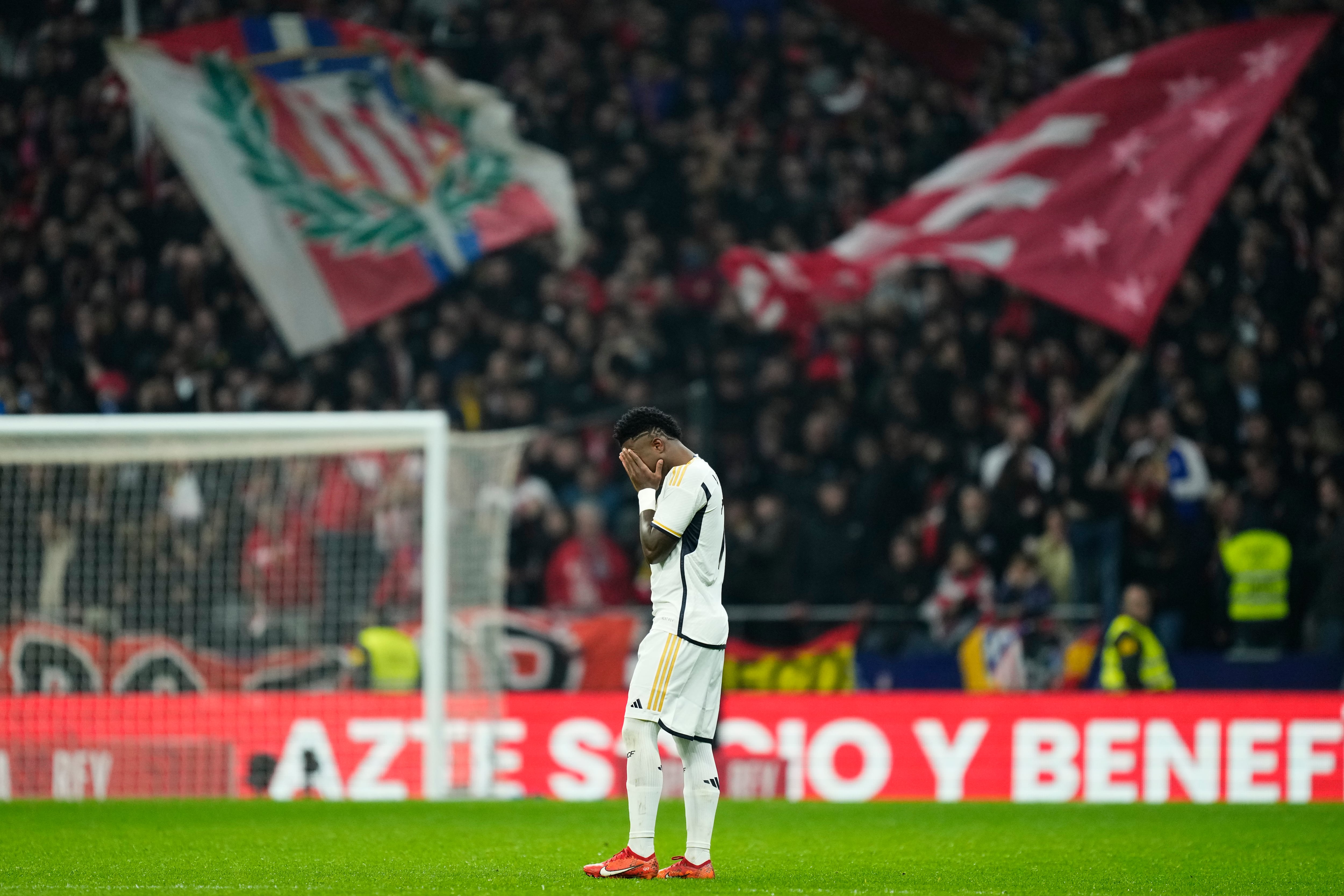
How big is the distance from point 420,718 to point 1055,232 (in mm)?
5987

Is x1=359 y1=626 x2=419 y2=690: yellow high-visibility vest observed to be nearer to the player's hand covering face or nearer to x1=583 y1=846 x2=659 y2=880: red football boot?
x1=583 y1=846 x2=659 y2=880: red football boot

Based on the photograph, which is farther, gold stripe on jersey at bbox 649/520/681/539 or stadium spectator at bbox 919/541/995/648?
stadium spectator at bbox 919/541/995/648

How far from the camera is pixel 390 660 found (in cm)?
1410

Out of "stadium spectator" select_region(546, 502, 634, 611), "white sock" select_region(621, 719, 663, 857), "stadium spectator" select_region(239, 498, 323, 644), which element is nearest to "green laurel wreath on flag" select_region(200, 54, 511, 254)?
"stadium spectator" select_region(239, 498, 323, 644)

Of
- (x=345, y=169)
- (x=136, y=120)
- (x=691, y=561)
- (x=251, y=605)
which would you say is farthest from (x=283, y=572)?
(x=691, y=561)

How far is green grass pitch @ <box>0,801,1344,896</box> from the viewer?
734 cm

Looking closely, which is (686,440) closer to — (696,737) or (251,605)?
(251,605)

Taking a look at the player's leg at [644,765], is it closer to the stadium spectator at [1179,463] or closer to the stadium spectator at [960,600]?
the stadium spectator at [960,600]

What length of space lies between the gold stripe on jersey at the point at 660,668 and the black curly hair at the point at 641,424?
31.4 inches

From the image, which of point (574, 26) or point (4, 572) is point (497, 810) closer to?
point (4, 572)

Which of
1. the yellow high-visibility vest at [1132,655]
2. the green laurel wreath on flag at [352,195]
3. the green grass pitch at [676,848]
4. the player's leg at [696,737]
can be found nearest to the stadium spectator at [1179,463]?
the yellow high-visibility vest at [1132,655]

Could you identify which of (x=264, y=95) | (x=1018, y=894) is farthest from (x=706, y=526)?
(x=264, y=95)

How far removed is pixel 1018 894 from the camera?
7.12 meters

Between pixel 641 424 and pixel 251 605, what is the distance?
790cm
